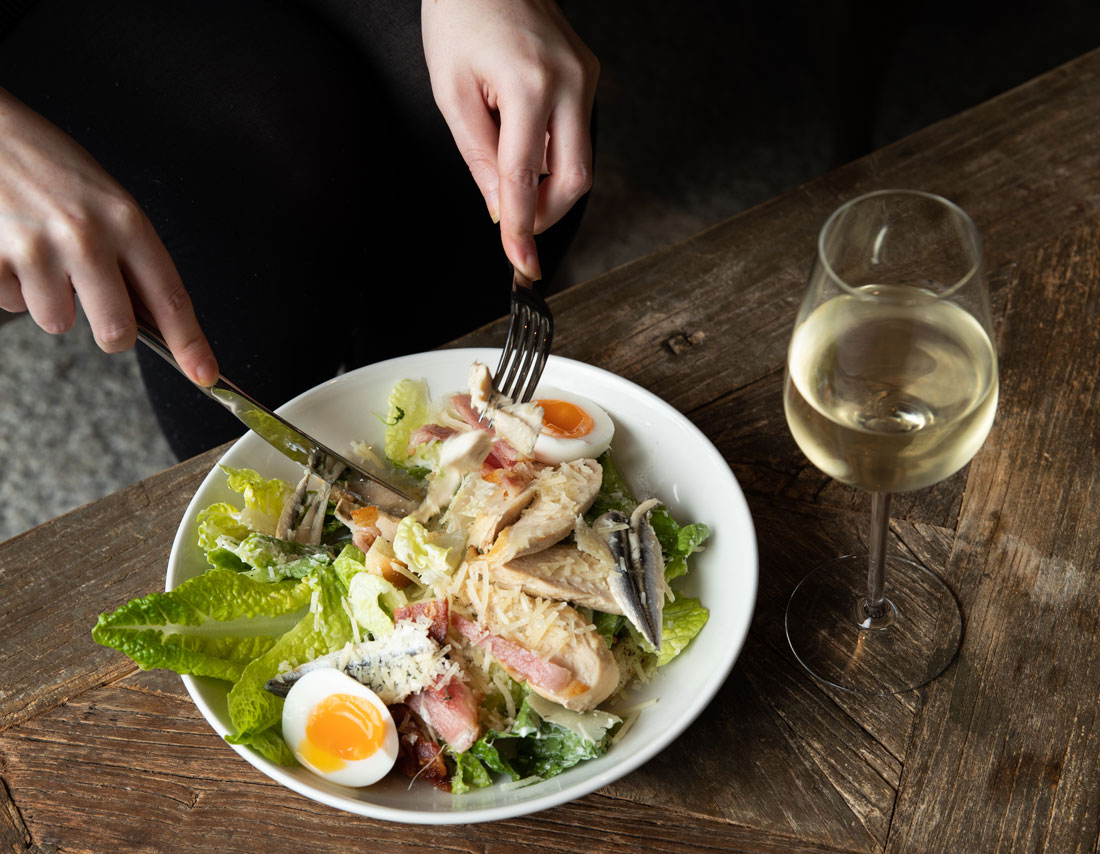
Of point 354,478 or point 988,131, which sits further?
point 988,131

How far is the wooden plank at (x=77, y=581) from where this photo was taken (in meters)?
1.38

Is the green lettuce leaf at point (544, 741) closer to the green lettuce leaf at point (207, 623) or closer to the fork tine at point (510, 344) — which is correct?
the green lettuce leaf at point (207, 623)

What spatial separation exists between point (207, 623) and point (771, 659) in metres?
0.71

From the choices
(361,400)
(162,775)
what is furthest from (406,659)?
(361,400)

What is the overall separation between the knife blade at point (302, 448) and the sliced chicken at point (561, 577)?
26cm

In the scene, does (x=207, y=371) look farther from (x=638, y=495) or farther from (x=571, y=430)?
(x=638, y=495)

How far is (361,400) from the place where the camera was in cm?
156

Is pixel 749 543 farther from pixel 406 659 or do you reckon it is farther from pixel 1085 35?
pixel 1085 35

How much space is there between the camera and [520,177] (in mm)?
1401

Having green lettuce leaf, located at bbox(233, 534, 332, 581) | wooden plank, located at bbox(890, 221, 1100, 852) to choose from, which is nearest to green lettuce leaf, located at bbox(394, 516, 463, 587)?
green lettuce leaf, located at bbox(233, 534, 332, 581)

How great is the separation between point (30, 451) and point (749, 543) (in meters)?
2.51

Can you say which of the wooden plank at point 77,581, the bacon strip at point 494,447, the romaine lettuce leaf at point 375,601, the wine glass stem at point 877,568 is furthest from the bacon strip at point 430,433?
the wine glass stem at point 877,568

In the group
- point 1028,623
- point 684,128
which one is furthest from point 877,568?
point 684,128

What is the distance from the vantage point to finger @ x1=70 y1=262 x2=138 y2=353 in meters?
1.22
